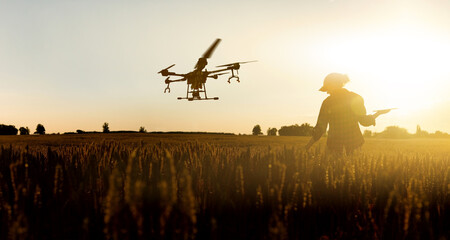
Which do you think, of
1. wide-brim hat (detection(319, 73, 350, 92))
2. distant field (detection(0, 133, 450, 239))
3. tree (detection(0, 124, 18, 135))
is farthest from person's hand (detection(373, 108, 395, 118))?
tree (detection(0, 124, 18, 135))

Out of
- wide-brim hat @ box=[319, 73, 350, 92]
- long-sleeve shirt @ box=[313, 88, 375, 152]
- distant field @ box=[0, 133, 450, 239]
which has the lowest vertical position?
distant field @ box=[0, 133, 450, 239]

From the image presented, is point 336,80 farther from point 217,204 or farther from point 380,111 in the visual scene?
point 217,204

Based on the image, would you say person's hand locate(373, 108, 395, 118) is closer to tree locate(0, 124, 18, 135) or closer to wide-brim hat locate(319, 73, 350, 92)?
wide-brim hat locate(319, 73, 350, 92)

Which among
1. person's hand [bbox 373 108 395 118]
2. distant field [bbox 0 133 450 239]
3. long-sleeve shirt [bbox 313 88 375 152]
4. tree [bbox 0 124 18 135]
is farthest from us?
tree [bbox 0 124 18 135]

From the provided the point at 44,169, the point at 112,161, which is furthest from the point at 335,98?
the point at 44,169

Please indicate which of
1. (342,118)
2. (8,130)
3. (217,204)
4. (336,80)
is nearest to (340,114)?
(342,118)

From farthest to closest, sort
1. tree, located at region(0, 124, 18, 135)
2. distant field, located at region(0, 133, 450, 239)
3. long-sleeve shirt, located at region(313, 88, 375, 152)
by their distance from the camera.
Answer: tree, located at region(0, 124, 18, 135) < long-sleeve shirt, located at region(313, 88, 375, 152) < distant field, located at region(0, 133, 450, 239)

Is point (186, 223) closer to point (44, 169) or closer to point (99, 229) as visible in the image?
point (99, 229)

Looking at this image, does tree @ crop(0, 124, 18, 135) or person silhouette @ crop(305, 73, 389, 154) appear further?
tree @ crop(0, 124, 18, 135)
